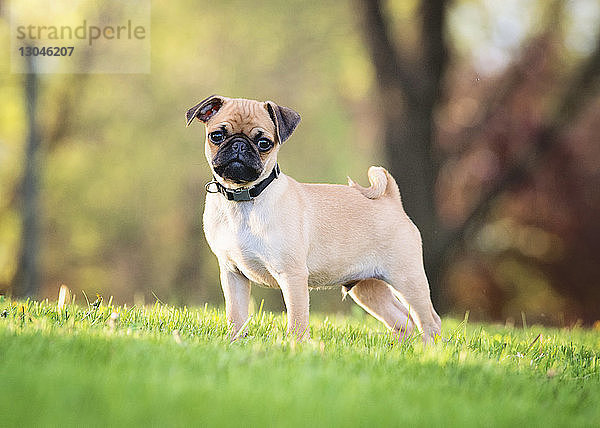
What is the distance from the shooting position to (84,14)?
50.0ft

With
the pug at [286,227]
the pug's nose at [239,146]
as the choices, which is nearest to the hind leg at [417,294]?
the pug at [286,227]

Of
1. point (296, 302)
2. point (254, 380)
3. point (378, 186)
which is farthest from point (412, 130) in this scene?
point (254, 380)

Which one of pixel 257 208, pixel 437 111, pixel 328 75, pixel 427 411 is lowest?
pixel 427 411

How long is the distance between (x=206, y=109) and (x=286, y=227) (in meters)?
1.04

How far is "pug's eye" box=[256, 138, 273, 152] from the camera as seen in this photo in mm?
4703

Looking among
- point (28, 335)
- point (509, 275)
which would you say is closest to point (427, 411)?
point (28, 335)

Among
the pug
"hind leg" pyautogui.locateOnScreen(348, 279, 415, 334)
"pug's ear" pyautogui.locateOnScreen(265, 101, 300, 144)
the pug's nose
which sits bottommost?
"hind leg" pyautogui.locateOnScreen(348, 279, 415, 334)

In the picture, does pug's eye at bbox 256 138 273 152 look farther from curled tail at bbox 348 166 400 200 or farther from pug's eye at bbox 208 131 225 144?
curled tail at bbox 348 166 400 200

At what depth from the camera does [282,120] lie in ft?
16.2

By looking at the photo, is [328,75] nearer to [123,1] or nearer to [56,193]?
[123,1]

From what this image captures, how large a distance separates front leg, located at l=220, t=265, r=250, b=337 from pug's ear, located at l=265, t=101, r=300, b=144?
1010mm

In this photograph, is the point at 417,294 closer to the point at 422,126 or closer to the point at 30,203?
the point at 422,126

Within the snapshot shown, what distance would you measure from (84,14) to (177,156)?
405 centimetres

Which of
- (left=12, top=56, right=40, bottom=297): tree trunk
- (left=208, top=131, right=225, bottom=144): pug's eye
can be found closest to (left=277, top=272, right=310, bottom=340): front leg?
(left=208, top=131, right=225, bottom=144): pug's eye
